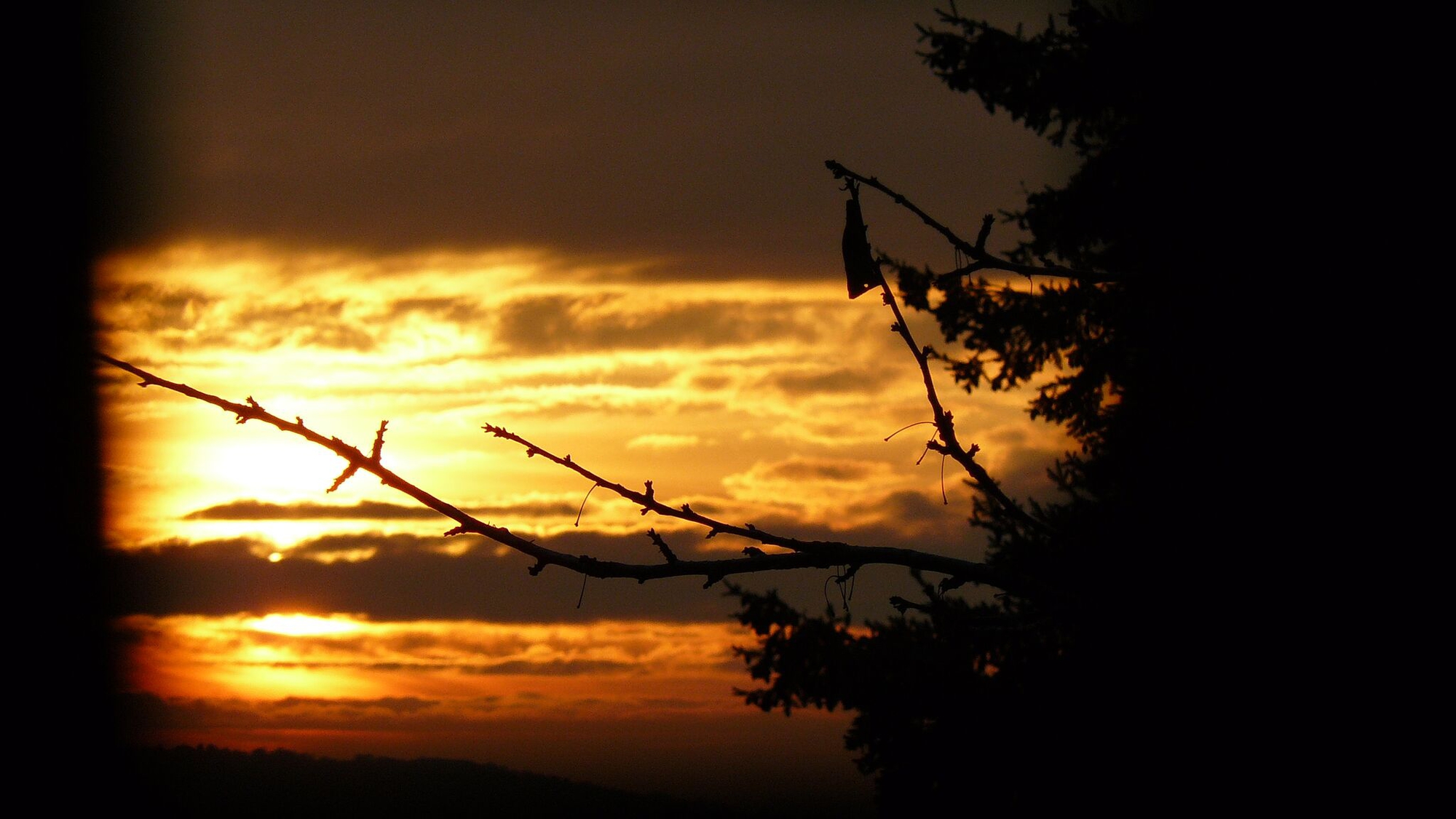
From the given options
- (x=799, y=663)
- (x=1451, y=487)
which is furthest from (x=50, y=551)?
(x=1451, y=487)

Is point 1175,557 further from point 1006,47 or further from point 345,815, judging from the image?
point 345,815

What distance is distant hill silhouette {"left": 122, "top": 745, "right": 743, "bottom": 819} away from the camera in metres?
68.1

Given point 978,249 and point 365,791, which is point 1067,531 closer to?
point 978,249

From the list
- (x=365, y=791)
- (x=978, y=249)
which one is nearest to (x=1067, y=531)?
(x=978, y=249)

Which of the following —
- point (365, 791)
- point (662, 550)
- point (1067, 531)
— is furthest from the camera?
point (365, 791)

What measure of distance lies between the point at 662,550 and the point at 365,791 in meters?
83.4

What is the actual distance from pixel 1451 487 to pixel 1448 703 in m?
2.06

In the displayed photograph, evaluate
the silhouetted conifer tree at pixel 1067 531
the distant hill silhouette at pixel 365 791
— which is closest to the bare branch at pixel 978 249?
the silhouetted conifer tree at pixel 1067 531

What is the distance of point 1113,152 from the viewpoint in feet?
31.6

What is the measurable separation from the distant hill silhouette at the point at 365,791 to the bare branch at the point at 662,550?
215 feet

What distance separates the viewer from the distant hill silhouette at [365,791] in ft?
224

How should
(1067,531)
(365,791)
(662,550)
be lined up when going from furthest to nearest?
1. (365,791)
2. (1067,531)
3. (662,550)

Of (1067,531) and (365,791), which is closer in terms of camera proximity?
(1067,531)

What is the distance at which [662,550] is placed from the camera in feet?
8.96
